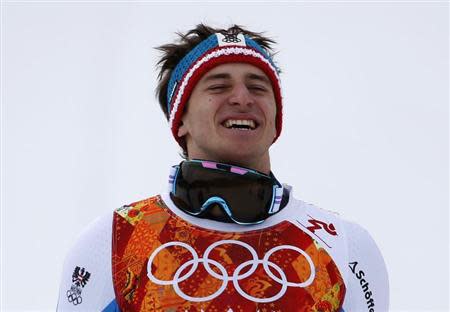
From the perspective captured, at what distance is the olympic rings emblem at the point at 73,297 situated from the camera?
11.1 ft

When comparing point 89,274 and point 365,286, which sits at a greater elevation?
point 89,274

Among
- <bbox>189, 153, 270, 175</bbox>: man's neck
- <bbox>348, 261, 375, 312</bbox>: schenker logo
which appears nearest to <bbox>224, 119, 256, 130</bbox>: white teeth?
<bbox>189, 153, 270, 175</bbox>: man's neck

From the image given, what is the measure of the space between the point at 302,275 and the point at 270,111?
905mm

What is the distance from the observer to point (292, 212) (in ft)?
12.3

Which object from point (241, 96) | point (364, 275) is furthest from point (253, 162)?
point (364, 275)

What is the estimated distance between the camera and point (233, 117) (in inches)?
143

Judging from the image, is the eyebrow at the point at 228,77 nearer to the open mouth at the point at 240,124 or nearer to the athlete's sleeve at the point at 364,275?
the open mouth at the point at 240,124

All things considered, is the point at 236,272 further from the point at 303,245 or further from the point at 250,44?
the point at 250,44

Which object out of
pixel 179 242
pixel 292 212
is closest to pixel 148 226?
pixel 179 242

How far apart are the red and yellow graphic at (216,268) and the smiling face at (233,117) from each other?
41cm

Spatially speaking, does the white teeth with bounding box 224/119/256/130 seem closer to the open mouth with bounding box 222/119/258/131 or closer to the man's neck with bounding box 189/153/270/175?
the open mouth with bounding box 222/119/258/131

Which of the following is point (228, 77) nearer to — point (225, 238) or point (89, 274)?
point (225, 238)

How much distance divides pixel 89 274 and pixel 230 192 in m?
0.82

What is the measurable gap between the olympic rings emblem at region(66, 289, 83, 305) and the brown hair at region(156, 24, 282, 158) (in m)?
1.19
